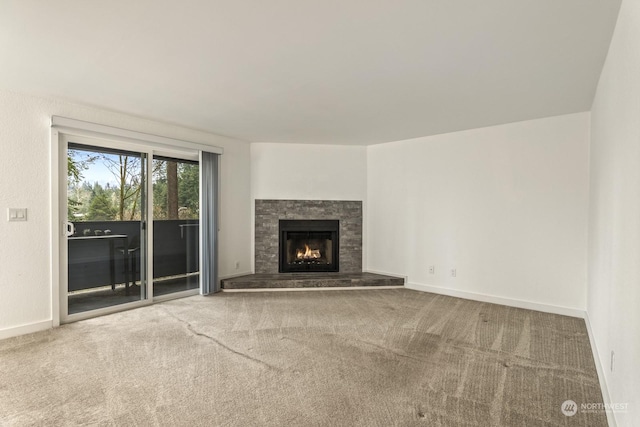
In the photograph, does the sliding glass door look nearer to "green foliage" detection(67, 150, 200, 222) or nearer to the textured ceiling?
"green foliage" detection(67, 150, 200, 222)

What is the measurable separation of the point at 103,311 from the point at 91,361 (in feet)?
4.76

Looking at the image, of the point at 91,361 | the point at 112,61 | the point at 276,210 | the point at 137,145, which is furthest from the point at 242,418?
the point at 276,210

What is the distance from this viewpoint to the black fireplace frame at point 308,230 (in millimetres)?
5973

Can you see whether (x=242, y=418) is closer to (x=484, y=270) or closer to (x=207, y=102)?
(x=207, y=102)

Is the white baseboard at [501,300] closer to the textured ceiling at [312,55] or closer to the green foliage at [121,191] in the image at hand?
the textured ceiling at [312,55]

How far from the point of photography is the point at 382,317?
4027 mm

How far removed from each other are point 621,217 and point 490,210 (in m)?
2.88

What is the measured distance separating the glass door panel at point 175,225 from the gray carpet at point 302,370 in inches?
31.5

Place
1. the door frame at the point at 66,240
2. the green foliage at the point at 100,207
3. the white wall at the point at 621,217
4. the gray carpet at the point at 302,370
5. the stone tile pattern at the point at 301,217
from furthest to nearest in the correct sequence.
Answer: the stone tile pattern at the point at 301,217
the green foliage at the point at 100,207
the door frame at the point at 66,240
the gray carpet at the point at 302,370
the white wall at the point at 621,217

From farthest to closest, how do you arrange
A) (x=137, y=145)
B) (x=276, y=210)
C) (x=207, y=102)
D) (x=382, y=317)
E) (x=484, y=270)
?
(x=276, y=210), (x=484, y=270), (x=137, y=145), (x=382, y=317), (x=207, y=102)

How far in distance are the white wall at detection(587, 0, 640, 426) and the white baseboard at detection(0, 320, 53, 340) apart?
4757 mm

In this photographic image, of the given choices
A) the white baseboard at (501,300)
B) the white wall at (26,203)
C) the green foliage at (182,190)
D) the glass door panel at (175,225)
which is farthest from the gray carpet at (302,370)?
the green foliage at (182,190)

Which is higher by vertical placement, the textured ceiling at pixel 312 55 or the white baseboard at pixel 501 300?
the textured ceiling at pixel 312 55

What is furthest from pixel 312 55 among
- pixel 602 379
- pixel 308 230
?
pixel 308 230
